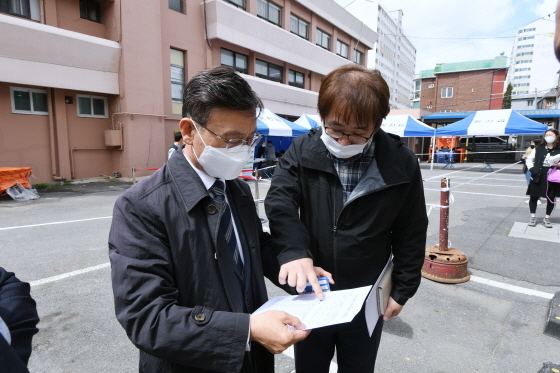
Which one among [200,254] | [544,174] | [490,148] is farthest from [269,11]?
[200,254]

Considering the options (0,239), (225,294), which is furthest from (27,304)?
(0,239)

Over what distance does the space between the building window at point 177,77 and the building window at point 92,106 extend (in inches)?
108

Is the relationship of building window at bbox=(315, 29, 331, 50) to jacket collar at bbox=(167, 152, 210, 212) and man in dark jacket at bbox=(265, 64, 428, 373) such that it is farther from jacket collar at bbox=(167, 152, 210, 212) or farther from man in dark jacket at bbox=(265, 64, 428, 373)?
jacket collar at bbox=(167, 152, 210, 212)

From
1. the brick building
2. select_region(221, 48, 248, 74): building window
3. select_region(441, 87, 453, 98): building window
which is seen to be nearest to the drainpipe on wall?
select_region(221, 48, 248, 74): building window

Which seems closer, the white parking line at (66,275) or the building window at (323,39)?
the white parking line at (66,275)

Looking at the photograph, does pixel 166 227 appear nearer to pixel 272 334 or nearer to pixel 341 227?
pixel 272 334

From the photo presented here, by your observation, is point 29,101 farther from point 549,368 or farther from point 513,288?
point 549,368

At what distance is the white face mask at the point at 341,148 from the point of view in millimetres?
1610

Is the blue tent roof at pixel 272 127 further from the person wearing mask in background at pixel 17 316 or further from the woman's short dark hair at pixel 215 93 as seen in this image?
the person wearing mask in background at pixel 17 316

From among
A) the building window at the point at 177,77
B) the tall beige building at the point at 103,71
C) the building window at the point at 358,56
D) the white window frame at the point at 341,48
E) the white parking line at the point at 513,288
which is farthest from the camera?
the building window at the point at 358,56

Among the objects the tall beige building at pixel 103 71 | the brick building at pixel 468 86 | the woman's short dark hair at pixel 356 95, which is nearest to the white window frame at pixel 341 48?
the tall beige building at pixel 103 71

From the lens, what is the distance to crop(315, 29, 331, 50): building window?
22.7 metres

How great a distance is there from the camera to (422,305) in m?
3.51

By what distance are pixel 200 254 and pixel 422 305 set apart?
124 inches
